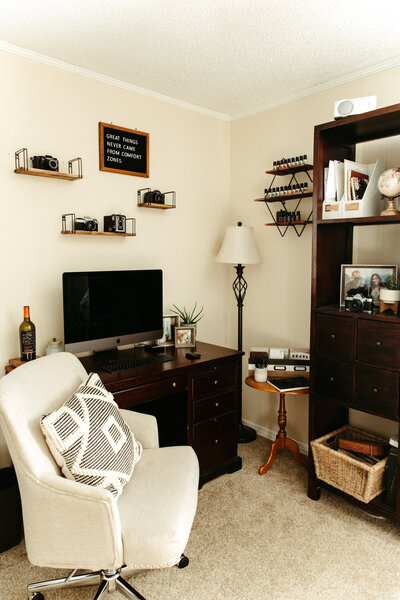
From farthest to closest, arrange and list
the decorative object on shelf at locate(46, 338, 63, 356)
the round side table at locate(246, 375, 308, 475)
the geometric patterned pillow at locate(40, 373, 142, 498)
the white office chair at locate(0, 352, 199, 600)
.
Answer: the round side table at locate(246, 375, 308, 475) < the decorative object on shelf at locate(46, 338, 63, 356) < the geometric patterned pillow at locate(40, 373, 142, 498) < the white office chair at locate(0, 352, 199, 600)

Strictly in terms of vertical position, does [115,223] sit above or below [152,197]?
below

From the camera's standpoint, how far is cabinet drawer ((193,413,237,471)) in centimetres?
262

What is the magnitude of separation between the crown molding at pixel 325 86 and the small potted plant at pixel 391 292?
1272 mm

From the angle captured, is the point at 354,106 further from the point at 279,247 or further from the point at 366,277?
the point at 279,247

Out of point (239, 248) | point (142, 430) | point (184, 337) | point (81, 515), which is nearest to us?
point (81, 515)

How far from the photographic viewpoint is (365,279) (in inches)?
95.7

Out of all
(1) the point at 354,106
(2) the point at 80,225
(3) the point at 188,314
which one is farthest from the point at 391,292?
(2) the point at 80,225

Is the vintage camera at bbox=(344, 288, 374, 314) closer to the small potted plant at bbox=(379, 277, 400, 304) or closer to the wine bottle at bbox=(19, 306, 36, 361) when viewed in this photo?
the small potted plant at bbox=(379, 277, 400, 304)

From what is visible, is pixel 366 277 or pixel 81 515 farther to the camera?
pixel 366 277

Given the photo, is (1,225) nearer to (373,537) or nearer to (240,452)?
(240,452)

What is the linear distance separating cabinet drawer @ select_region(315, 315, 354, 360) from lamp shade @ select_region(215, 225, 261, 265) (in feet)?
2.70

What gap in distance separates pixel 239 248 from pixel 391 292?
116 centimetres

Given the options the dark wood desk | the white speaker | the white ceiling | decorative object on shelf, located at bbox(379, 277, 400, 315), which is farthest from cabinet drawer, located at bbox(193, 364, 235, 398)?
the white ceiling

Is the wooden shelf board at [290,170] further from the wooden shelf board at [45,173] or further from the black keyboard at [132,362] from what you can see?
the black keyboard at [132,362]
